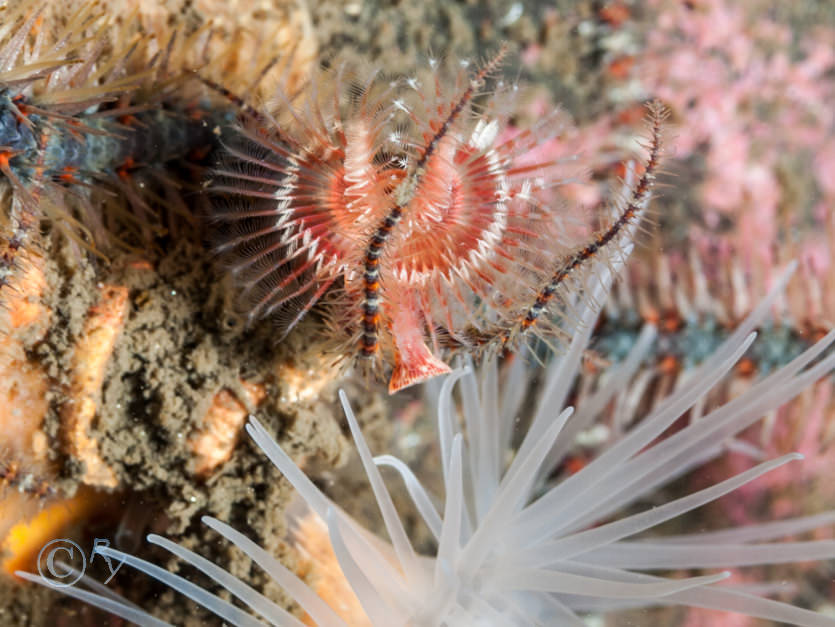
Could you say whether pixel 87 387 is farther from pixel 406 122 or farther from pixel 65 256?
pixel 406 122

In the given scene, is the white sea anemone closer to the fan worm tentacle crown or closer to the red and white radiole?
the red and white radiole

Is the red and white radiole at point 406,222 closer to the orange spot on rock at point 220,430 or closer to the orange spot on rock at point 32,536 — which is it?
the orange spot on rock at point 220,430

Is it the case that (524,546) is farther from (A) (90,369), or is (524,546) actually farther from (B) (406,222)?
(A) (90,369)

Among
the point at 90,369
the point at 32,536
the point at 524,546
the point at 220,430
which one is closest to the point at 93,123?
the point at 90,369
